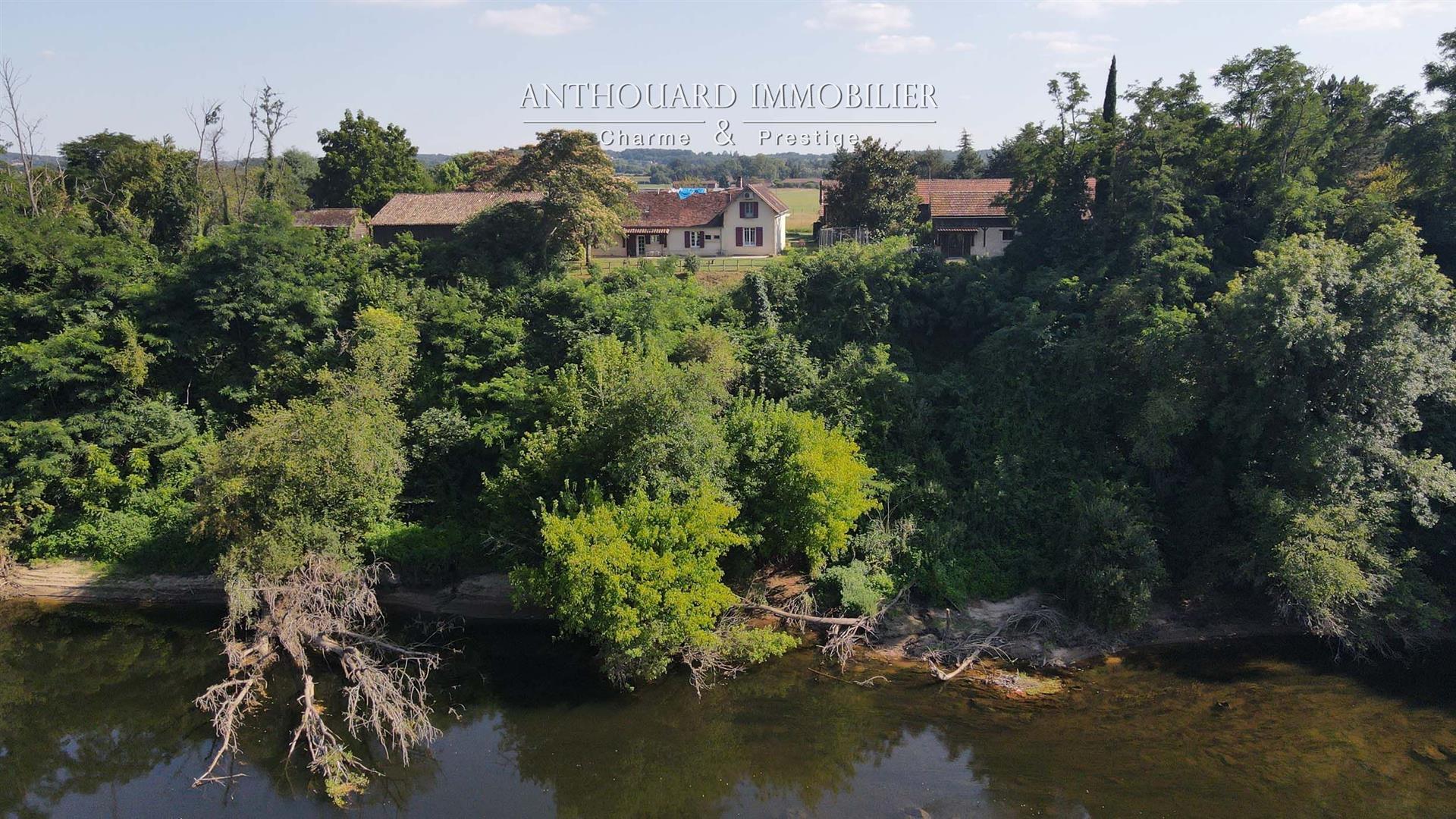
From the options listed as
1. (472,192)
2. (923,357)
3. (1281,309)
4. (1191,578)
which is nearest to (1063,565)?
(1191,578)

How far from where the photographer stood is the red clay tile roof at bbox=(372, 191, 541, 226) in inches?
1693

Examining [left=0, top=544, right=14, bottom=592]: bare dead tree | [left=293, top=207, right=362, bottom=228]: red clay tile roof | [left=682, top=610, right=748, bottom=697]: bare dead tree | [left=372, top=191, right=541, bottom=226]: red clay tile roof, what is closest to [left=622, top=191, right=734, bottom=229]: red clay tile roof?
[left=372, top=191, right=541, bottom=226]: red clay tile roof

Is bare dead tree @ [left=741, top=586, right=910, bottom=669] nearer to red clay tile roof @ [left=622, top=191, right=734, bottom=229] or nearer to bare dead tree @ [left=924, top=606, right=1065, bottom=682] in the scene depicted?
bare dead tree @ [left=924, top=606, right=1065, bottom=682]

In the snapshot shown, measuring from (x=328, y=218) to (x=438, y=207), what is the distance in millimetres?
6428

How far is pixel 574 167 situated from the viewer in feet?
122

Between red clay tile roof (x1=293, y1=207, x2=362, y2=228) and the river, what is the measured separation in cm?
2549

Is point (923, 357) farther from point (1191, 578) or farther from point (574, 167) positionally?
point (574, 167)

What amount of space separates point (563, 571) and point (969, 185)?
3534 cm

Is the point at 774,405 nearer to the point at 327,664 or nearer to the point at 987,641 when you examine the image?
the point at 987,641

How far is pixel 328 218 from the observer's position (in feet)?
151

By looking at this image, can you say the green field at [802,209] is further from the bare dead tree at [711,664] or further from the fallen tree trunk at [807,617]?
the bare dead tree at [711,664]

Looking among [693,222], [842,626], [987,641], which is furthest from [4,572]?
[693,222]

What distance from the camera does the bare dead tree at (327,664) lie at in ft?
65.6

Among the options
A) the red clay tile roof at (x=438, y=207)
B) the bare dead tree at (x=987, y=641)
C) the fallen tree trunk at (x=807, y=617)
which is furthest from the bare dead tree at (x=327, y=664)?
the red clay tile roof at (x=438, y=207)
